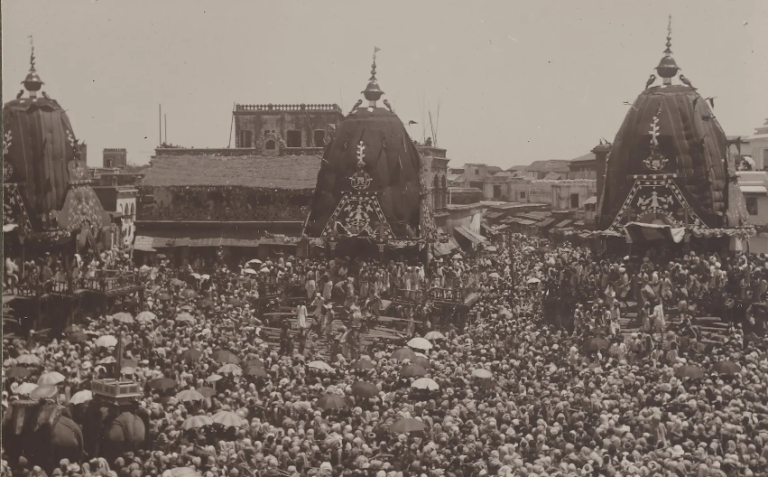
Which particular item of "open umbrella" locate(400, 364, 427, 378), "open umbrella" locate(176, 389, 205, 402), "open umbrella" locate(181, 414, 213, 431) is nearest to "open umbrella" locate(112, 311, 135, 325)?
"open umbrella" locate(176, 389, 205, 402)

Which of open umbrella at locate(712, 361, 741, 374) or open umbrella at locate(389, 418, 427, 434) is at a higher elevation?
open umbrella at locate(712, 361, 741, 374)

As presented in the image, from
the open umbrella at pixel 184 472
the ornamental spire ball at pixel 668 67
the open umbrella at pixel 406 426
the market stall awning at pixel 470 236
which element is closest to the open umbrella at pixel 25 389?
the open umbrella at pixel 184 472

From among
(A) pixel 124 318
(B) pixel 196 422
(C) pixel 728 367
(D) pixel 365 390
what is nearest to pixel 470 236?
(D) pixel 365 390

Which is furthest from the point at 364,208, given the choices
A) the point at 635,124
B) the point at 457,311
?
the point at 635,124

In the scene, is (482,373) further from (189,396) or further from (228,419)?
(189,396)

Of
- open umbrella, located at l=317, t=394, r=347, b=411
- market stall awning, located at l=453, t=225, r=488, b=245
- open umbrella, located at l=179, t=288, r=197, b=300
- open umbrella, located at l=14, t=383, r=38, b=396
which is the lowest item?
open umbrella, located at l=317, t=394, r=347, b=411

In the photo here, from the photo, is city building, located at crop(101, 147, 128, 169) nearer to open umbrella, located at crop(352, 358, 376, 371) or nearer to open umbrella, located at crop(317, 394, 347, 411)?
open umbrella, located at crop(352, 358, 376, 371)
